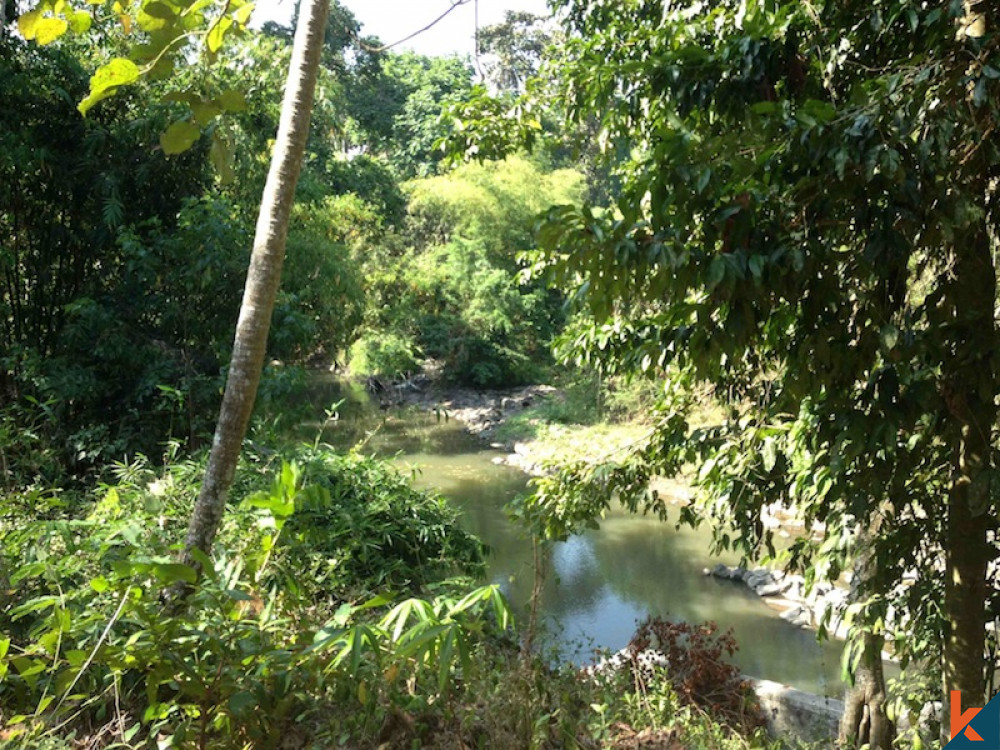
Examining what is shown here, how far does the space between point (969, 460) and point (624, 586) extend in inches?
233

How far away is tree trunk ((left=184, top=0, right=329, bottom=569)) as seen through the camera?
7.64ft

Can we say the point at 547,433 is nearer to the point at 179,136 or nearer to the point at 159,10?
the point at 179,136

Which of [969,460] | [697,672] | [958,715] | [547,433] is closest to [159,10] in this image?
[969,460]

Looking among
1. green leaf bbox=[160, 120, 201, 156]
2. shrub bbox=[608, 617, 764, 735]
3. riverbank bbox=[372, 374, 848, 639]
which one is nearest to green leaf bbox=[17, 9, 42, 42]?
green leaf bbox=[160, 120, 201, 156]

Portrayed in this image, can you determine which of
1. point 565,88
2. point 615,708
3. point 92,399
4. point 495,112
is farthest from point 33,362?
point 615,708

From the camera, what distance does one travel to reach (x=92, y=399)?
475 centimetres

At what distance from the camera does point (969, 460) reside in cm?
183

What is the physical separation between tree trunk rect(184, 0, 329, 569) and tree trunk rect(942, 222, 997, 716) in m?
1.81

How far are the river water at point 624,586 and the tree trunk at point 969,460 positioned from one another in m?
1.69

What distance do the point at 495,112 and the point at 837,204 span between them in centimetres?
199

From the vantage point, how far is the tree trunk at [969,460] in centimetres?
166

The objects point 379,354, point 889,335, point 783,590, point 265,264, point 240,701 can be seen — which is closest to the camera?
point 889,335

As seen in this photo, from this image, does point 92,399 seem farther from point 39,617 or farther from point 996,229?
point 996,229

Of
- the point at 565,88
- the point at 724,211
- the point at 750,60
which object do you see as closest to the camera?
the point at 724,211
